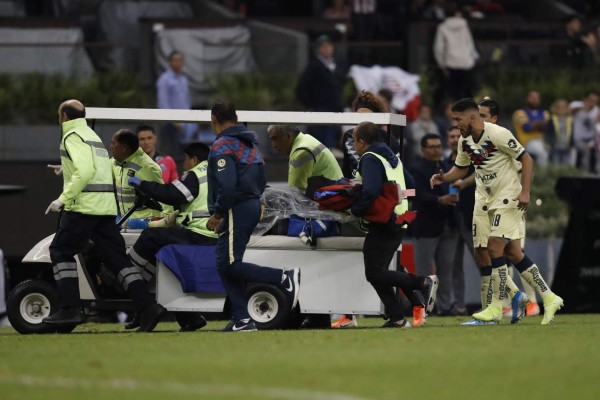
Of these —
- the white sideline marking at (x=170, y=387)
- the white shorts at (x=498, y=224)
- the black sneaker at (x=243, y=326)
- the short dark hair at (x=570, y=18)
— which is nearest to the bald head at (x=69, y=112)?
the black sneaker at (x=243, y=326)

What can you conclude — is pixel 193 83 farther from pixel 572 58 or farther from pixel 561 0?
pixel 561 0

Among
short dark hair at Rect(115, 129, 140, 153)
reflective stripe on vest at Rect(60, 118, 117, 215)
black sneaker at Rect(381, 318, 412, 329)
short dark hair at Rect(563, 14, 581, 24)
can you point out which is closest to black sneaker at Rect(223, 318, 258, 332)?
black sneaker at Rect(381, 318, 412, 329)

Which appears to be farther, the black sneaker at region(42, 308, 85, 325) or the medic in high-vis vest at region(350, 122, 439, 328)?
the black sneaker at region(42, 308, 85, 325)

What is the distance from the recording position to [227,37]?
24.5m

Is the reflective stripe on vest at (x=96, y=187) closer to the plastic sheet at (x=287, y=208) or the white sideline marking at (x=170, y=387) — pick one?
the plastic sheet at (x=287, y=208)

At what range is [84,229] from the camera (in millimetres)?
14430

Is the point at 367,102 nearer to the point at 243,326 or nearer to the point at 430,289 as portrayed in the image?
the point at 430,289

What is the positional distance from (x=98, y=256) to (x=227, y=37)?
10.00 metres

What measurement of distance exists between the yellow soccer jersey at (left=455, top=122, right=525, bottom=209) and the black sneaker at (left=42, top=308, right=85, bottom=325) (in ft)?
12.9

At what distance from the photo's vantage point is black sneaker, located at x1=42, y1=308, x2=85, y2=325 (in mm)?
14430

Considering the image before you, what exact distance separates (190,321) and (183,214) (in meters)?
1.05

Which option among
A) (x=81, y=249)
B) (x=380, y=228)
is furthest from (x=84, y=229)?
(x=380, y=228)

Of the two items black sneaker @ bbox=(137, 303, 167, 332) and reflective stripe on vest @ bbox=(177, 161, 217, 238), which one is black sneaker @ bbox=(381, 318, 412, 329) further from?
black sneaker @ bbox=(137, 303, 167, 332)

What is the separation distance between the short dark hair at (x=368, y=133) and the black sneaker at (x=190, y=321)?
2433mm
